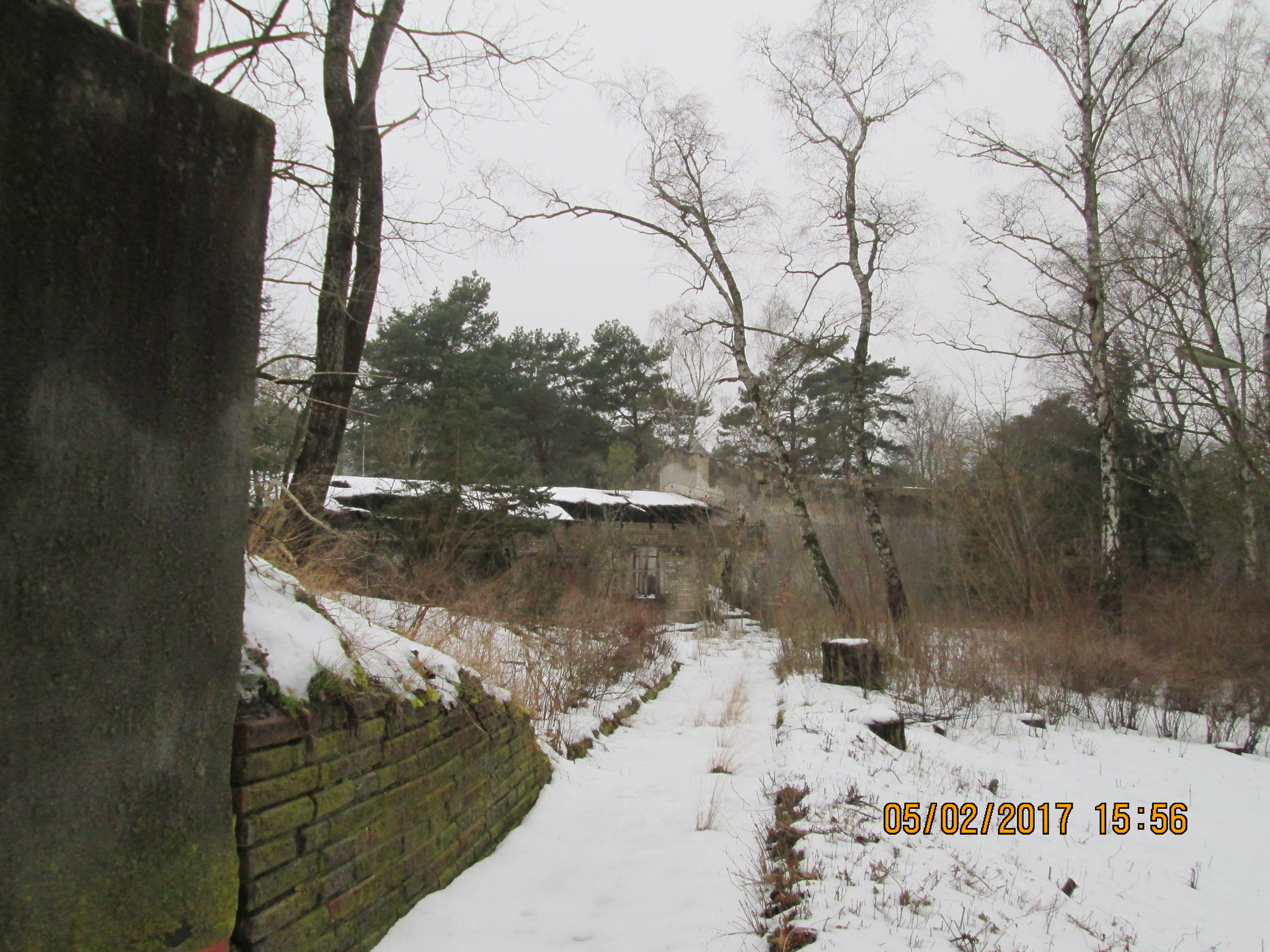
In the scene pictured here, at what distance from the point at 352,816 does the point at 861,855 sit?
2.56 metres

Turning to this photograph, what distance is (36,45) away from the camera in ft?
5.88

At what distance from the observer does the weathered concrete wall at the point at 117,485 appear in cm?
173

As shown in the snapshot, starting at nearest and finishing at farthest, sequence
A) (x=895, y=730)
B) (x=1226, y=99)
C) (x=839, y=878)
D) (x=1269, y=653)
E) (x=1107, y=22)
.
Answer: (x=839, y=878)
(x=895, y=730)
(x=1269, y=653)
(x=1107, y=22)
(x=1226, y=99)

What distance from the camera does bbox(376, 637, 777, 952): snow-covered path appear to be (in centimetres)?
323

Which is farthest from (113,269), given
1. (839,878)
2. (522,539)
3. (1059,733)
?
(522,539)

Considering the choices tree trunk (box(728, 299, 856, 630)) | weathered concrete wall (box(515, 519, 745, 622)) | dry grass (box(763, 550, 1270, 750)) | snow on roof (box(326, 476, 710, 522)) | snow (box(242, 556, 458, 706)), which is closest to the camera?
snow (box(242, 556, 458, 706))

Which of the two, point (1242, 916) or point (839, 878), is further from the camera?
point (1242, 916)

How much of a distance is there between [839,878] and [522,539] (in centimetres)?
1106

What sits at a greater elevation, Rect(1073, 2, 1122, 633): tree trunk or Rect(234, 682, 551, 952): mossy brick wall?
Rect(1073, 2, 1122, 633): tree trunk

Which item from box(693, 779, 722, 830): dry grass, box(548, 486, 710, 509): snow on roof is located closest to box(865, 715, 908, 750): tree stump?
box(693, 779, 722, 830): dry grass

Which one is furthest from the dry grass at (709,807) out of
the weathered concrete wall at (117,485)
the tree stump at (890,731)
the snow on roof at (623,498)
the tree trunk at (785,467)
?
the snow on roof at (623,498)

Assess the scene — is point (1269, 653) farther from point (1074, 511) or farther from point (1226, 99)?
point (1226, 99)

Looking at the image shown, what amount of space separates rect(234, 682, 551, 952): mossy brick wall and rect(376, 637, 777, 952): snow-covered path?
185 millimetres

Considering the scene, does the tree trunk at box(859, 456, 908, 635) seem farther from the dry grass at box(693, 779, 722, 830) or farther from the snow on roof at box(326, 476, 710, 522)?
the dry grass at box(693, 779, 722, 830)
